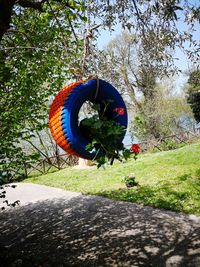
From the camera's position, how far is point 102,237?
6238 mm

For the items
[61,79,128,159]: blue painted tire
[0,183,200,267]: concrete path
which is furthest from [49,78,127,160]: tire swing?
[0,183,200,267]: concrete path

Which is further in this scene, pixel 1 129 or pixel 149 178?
pixel 149 178

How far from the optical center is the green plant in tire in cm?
297

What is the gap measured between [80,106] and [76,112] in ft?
0.29

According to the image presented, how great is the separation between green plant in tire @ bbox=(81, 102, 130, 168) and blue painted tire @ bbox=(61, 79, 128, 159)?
0.30 ft

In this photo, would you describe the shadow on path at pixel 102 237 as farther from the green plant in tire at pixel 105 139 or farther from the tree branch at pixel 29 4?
the tree branch at pixel 29 4

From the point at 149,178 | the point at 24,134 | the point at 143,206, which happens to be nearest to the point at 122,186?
the point at 149,178

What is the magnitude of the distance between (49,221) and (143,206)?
8.46 ft

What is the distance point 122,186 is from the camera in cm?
1091

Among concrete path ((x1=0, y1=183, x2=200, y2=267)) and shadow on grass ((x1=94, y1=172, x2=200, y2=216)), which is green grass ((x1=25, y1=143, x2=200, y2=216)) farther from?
concrete path ((x1=0, y1=183, x2=200, y2=267))

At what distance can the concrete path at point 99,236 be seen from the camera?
5.07 meters

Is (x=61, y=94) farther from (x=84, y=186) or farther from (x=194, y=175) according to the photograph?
(x=84, y=186)

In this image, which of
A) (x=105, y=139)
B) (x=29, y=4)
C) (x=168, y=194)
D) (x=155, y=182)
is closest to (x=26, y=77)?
(x=29, y=4)

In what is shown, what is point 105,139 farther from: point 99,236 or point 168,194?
point 168,194
